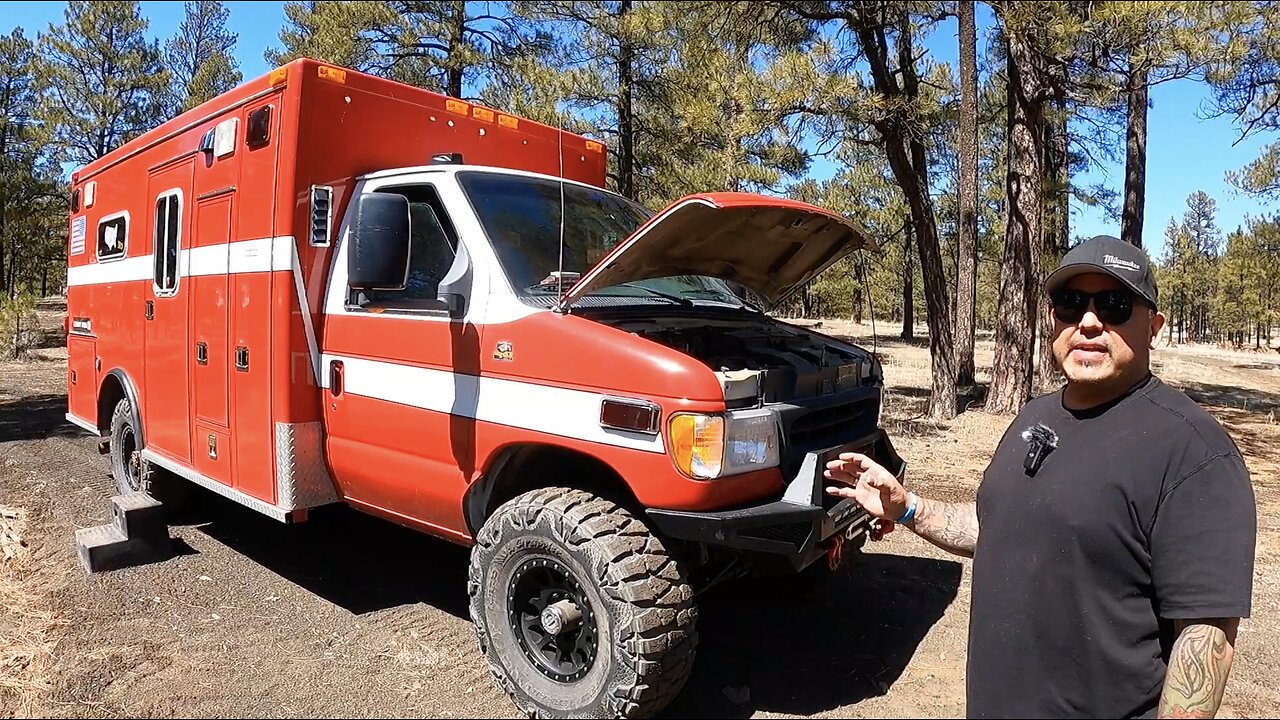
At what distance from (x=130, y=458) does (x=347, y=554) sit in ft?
A: 7.68

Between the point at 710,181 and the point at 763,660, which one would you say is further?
the point at 710,181

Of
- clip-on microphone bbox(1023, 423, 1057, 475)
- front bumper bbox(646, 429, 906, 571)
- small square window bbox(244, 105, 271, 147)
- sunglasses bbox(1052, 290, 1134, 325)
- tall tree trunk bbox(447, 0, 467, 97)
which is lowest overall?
front bumper bbox(646, 429, 906, 571)

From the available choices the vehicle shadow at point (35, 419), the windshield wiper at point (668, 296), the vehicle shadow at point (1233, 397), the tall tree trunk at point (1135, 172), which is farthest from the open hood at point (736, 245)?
the tall tree trunk at point (1135, 172)

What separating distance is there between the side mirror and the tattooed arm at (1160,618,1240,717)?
3.12 m

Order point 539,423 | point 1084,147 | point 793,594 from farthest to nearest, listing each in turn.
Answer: point 1084,147 < point 793,594 < point 539,423

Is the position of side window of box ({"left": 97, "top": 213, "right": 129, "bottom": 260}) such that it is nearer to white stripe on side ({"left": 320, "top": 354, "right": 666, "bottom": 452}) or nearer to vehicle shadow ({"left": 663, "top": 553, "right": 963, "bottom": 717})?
white stripe on side ({"left": 320, "top": 354, "right": 666, "bottom": 452})

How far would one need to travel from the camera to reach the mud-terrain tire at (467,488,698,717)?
10.0 feet

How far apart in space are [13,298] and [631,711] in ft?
66.0

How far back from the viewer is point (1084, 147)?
53.3 ft

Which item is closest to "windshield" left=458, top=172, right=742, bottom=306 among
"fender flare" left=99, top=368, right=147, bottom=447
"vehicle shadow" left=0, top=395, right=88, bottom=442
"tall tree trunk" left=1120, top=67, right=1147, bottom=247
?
"fender flare" left=99, top=368, right=147, bottom=447

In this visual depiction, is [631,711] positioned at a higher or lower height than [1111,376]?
lower

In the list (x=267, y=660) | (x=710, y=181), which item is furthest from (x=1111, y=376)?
(x=710, y=181)

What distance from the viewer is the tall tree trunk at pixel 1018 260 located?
37.0 ft

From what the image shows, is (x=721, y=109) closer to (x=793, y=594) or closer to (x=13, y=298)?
(x=793, y=594)
